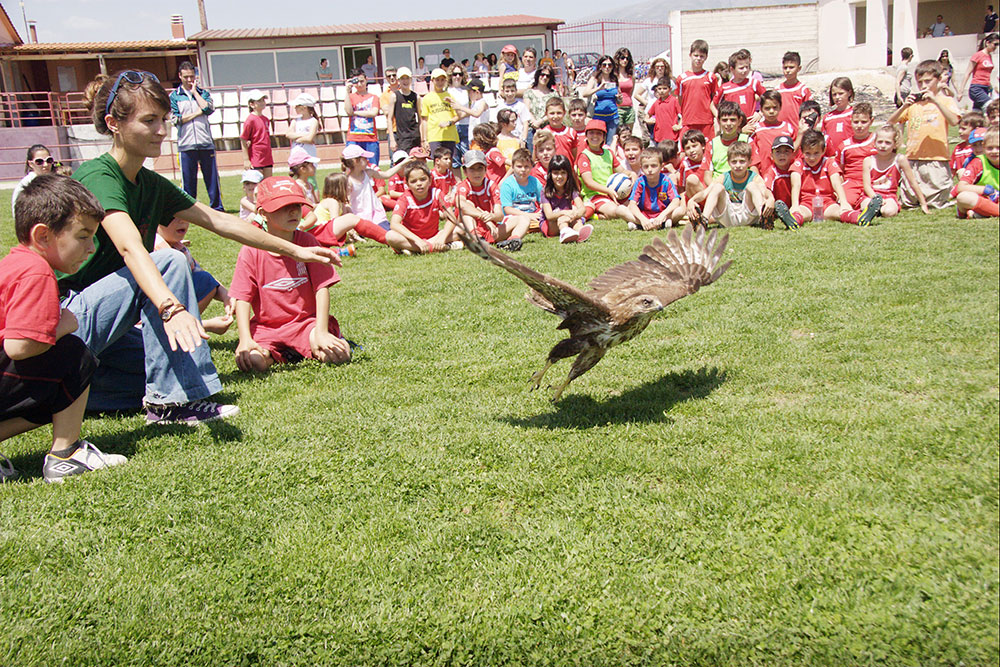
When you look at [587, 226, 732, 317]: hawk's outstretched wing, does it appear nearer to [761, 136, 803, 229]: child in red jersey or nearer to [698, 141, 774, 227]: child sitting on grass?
[698, 141, 774, 227]: child sitting on grass

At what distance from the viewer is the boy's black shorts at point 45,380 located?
3.62m

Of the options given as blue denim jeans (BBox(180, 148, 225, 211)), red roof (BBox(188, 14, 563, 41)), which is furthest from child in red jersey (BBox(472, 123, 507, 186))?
red roof (BBox(188, 14, 563, 41))

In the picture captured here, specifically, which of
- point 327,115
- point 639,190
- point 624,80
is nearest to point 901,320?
point 639,190

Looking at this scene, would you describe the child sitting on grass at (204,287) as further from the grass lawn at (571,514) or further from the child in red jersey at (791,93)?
the child in red jersey at (791,93)

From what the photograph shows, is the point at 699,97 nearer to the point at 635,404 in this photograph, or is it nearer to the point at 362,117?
the point at 362,117

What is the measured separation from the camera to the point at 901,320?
4629 mm

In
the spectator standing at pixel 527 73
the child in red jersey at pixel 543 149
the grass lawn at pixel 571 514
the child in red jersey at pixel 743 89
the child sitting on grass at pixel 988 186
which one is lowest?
the grass lawn at pixel 571 514

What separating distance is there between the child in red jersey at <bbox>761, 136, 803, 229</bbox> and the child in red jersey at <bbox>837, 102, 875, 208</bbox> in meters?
0.53

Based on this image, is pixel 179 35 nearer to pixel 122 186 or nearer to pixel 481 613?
pixel 122 186

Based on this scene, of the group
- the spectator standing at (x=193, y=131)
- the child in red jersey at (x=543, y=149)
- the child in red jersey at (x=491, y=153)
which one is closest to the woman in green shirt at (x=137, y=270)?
the child in red jersey at (x=543, y=149)

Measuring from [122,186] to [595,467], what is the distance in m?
2.95

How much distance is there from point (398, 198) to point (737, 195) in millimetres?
4431

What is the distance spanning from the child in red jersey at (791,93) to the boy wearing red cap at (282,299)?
8.16 m

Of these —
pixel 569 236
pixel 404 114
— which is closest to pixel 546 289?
pixel 569 236
